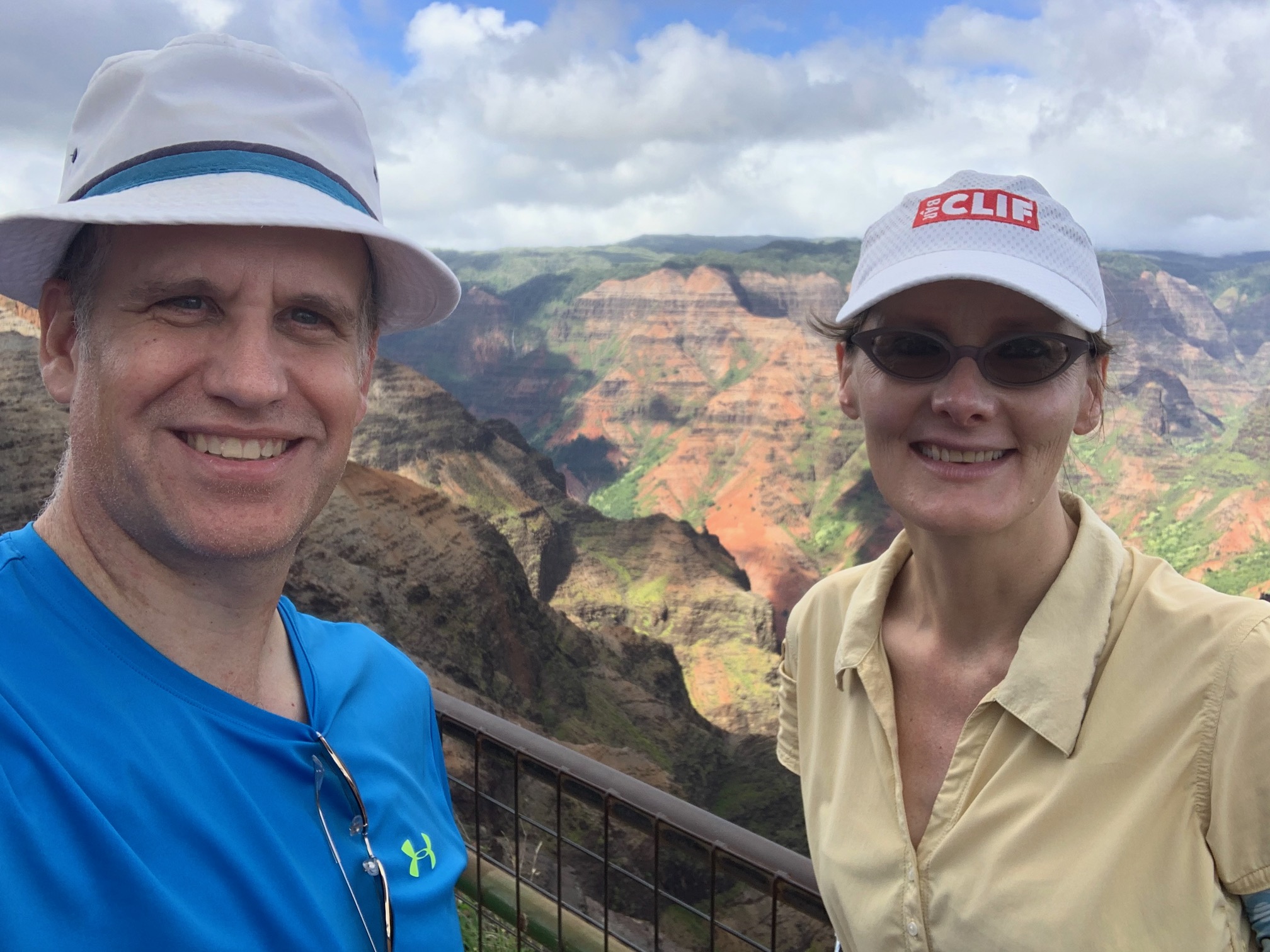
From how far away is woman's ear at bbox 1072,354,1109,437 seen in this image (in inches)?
83.9

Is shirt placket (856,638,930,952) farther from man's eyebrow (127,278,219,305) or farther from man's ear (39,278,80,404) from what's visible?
man's ear (39,278,80,404)

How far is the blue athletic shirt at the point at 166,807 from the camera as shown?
1.35 meters

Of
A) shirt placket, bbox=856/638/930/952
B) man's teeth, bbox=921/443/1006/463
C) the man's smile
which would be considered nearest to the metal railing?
shirt placket, bbox=856/638/930/952

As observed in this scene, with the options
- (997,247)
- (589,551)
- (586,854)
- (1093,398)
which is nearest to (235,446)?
(997,247)

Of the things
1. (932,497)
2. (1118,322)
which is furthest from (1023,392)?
(1118,322)

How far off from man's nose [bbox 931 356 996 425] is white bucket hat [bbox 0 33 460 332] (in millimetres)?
1092

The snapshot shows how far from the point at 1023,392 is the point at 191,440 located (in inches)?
63.9

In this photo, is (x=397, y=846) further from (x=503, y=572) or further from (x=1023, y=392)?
(x=503, y=572)

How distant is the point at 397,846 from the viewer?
1.91 meters

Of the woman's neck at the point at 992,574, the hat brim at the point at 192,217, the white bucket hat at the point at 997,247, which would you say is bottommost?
the woman's neck at the point at 992,574

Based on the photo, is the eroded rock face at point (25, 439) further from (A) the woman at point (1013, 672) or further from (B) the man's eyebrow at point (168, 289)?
(A) the woman at point (1013, 672)

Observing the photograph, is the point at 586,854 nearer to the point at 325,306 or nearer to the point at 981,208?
the point at 325,306

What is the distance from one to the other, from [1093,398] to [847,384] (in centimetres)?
55

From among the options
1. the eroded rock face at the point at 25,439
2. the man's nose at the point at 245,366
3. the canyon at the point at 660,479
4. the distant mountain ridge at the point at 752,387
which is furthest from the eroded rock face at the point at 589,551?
the man's nose at the point at 245,366
